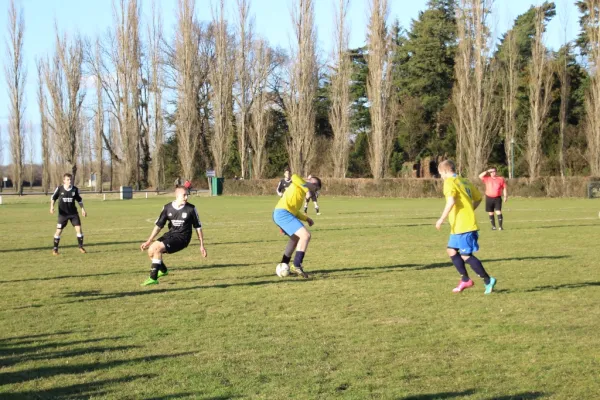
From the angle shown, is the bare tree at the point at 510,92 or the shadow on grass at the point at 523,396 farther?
the bare tree at the point at 510,92

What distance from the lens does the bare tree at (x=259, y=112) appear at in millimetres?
61344

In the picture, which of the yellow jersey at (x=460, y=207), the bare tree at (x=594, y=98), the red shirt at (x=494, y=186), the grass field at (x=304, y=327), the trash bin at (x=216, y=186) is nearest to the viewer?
the grass field at (x=304, y=327)

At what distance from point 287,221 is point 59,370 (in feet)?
19.8

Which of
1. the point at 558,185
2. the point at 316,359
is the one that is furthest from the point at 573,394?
the point at 558,185

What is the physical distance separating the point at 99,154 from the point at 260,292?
240ft

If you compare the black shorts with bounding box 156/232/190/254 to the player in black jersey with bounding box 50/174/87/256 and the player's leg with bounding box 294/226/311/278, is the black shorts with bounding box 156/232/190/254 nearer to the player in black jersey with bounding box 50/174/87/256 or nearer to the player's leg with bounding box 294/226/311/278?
the player's leg with bounding box 294/226/311/278

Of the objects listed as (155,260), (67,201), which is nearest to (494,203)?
(67,201)

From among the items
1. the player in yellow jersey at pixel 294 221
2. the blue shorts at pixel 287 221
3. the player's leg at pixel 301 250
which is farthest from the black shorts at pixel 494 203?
the player's leg at pixel 301 250

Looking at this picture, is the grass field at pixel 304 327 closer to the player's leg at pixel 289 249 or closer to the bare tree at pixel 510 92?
the player's leg at pixel 289 249

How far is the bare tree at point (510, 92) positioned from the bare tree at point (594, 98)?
17.8 ft

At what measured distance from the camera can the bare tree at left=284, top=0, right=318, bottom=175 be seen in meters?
56.6

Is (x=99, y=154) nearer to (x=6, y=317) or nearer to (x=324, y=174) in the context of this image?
(x=324, y=174)

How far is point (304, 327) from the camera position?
769cm

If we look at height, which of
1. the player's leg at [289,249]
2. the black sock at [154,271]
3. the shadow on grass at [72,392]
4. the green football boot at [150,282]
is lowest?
the shadow on grass at [72,392]
